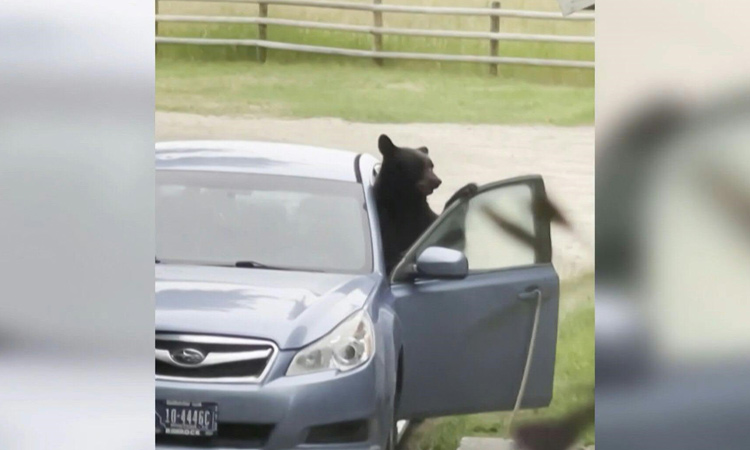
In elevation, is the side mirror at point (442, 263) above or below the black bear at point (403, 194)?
below

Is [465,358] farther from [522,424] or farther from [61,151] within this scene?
[61,151]

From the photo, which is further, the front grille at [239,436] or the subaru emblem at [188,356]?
the subaru emblem at [188,356]

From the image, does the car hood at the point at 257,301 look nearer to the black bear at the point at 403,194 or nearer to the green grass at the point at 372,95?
the black bear at the point at 403,194

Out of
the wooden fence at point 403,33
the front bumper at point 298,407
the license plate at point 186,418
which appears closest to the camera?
the front bumper at point 298,407

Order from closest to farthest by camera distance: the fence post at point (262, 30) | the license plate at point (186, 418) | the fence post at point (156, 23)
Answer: the license plate at point (186, 418), the fence post at point (262, 30), the fence post at point (156, 23)

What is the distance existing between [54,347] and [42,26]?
1804 mm

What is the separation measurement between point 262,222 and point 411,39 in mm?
1127

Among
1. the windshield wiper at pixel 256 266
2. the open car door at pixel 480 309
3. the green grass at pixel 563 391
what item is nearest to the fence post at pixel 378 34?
the open car door at pixel 480 309

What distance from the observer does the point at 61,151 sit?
19.0 ft

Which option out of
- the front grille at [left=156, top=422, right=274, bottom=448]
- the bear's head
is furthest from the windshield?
the front grille at [left=156, top=422, right=274, bottom=448]

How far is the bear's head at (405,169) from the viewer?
4.89m

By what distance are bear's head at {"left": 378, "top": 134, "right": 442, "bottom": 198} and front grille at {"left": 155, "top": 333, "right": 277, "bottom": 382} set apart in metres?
0.94

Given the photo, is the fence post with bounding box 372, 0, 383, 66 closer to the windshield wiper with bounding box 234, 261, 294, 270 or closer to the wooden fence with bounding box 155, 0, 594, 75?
the wooden fence with bounding box 155, 0, 594, 75

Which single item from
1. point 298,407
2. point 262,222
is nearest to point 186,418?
point 298,407
